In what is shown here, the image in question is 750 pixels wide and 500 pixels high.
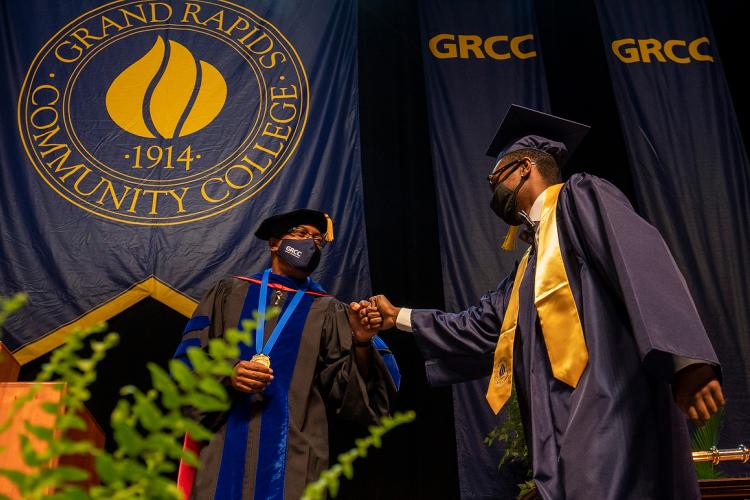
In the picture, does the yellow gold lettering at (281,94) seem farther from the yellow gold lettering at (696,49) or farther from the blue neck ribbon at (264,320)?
the yellow gold lettering at (696,49)

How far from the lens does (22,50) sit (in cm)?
423

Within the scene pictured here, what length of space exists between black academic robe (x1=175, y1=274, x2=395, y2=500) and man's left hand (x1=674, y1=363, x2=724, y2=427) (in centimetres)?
139

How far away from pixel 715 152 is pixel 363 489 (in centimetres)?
264

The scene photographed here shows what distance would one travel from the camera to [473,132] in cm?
422

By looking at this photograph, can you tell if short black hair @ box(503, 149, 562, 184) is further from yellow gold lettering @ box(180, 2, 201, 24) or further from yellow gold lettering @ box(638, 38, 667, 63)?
yellow gold lettering @ box(180, 2, 201, 24)

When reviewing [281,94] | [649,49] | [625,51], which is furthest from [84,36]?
[649,49]

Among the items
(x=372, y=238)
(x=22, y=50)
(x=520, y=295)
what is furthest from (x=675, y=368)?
(x=22, y=50)

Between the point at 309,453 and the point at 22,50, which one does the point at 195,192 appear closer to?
the point at 22,50

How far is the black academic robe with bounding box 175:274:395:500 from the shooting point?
8.96ft

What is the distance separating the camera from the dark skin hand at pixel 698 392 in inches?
70.1

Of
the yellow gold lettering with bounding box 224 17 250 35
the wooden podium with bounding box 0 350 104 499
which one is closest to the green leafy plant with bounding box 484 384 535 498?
the wooden podium with bounding box 0 350 104 499

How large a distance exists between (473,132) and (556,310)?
2185mm

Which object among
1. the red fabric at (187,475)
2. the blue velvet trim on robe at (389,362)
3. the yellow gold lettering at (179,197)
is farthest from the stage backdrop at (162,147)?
the red fabric at (187,475)

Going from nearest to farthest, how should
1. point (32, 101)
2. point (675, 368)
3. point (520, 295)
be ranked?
point (675, 368) → point (520, 295) → point (32, 101)
